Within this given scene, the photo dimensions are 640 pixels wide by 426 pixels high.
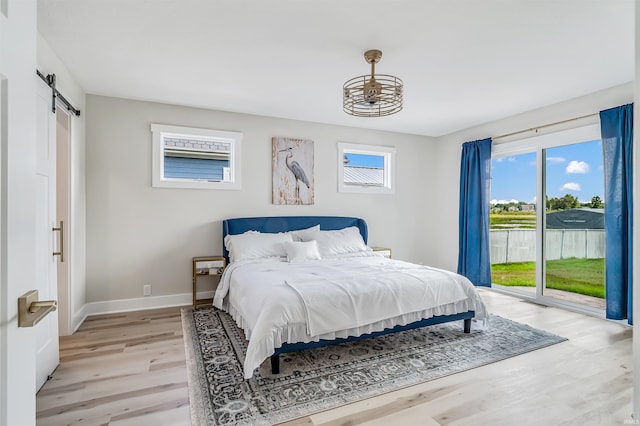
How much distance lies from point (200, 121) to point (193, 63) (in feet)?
4.46

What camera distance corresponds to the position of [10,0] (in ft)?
2.40

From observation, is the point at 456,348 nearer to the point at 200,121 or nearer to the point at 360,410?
the point at 360,410

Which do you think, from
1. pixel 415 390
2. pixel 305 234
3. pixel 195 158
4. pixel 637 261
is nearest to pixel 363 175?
pixel 305 234

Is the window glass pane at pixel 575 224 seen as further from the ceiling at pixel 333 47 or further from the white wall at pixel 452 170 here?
the ceiling at pixel 333 47

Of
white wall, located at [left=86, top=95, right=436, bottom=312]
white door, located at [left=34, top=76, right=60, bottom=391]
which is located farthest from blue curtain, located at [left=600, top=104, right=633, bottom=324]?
white door, located at [left=34, top=76, right=60, bottom=391]

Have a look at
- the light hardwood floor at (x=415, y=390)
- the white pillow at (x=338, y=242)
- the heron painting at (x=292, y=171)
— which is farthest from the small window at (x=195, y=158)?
the light hardwood floor at (x=415, y=390)

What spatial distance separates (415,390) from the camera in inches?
87.7

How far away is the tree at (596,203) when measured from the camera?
3829 mm

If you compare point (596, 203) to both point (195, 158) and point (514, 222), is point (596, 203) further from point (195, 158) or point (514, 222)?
point (195, 158)

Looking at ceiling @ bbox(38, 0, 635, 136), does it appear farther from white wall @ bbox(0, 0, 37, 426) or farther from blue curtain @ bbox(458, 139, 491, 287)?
white wall @ bbox(0, 0, 37, 426)

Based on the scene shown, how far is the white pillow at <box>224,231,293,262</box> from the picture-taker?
3938mm

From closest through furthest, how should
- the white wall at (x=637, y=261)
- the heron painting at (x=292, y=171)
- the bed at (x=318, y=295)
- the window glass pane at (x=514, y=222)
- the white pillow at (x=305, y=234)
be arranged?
the white wall at (x=637, y=261), the bed at (x=318, y=295), the white pillow at (x=305, y=234), the window glass pane at (x=514, y=222), the heron painting at (x=292, y=171)

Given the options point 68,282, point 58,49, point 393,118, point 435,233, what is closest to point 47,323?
point 68,282

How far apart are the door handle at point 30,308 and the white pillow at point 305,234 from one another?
12.0 ft
